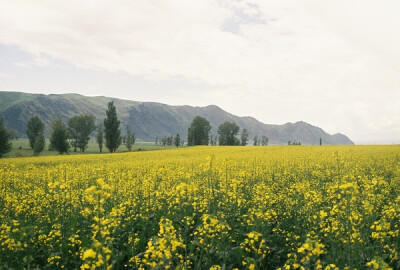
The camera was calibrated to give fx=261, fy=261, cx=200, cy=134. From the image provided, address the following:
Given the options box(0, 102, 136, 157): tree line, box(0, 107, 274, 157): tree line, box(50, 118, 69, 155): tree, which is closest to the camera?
box(0, 102, 136, 157): tree line

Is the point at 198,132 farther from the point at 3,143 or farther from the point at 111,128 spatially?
the point at 3,143

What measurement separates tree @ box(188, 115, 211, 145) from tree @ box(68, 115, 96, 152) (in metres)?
31.5

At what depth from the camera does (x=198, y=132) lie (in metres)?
88.9

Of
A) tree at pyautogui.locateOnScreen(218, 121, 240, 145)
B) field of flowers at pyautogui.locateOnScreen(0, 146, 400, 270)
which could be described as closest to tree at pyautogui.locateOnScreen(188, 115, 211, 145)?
tree at pyautogui.locateOnScreen(218, 121, 240, 145)

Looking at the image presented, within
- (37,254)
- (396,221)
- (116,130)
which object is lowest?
(37,254)

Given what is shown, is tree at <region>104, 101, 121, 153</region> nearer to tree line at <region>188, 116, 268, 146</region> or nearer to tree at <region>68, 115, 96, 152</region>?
tree at <region>68, 115, 96, 152</region>

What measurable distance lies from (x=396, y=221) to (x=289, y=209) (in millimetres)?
2814

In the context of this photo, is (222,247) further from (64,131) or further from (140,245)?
(64,131)

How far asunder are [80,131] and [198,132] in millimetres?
37338

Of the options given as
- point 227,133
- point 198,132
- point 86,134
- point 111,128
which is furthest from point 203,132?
point 86,134

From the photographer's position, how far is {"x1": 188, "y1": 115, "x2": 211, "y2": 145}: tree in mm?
87812

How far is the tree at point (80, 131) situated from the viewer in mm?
79750

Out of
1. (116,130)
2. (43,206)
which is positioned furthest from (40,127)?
(43,206)

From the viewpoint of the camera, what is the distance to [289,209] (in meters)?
7.84
